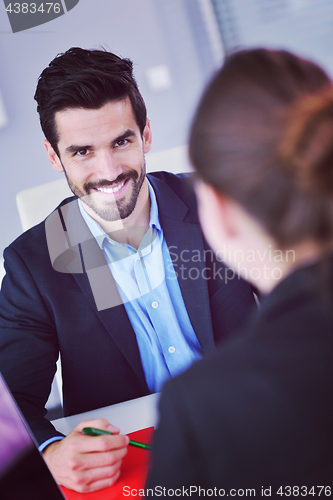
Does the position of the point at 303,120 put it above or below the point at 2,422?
above

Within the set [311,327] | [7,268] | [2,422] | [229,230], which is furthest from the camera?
[7,268]

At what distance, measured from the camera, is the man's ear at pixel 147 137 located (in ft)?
5.32

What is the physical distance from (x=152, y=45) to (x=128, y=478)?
57.6 inches

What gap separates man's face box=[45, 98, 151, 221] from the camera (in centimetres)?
147

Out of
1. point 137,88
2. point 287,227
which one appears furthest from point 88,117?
point 287,227

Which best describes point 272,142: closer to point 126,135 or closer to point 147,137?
point 126,135

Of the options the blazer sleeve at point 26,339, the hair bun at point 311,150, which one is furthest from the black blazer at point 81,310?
the hair bun at point 311,150

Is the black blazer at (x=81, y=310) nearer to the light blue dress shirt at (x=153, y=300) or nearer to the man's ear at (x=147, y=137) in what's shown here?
the light blue dress shirt at (x=153, y=300)

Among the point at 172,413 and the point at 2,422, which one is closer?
the point at 172,413

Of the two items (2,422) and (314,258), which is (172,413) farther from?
(2,422)

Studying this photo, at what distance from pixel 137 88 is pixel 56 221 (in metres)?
0.58

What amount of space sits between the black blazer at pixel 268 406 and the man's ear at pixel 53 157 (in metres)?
1.27

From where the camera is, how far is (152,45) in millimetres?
1637

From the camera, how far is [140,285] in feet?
5.19
